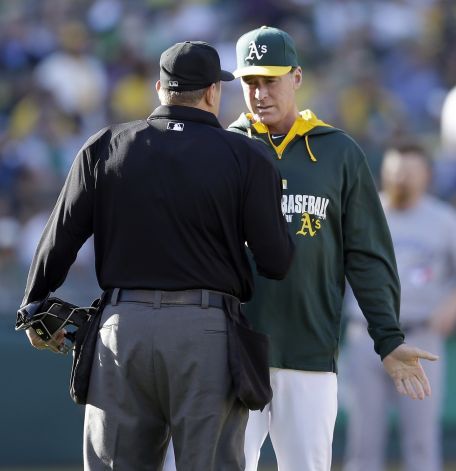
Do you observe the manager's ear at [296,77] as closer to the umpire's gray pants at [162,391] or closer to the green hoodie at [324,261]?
the green hoodie at [324,261]

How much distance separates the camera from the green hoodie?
172 inches

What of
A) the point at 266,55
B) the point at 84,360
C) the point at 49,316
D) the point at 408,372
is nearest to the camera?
the point at 84,360

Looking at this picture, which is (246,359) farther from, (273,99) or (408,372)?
(273,99)

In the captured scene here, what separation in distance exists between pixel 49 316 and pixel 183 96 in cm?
90

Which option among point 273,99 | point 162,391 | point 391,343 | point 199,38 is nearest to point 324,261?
point 391,343

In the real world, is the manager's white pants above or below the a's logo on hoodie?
below

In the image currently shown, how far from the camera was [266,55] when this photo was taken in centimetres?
443

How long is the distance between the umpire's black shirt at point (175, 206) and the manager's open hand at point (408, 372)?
71cm

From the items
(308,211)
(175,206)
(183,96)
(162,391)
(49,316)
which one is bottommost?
(162,391)

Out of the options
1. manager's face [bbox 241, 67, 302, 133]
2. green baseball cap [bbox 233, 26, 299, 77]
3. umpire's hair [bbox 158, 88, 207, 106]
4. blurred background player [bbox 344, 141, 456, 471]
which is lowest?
blurred background player [bbox 344, 141, 456, 471]

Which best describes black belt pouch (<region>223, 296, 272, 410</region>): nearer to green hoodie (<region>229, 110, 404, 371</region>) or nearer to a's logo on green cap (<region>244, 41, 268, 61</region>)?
green hoodie (<region>229, 110, 404, 371</region>)

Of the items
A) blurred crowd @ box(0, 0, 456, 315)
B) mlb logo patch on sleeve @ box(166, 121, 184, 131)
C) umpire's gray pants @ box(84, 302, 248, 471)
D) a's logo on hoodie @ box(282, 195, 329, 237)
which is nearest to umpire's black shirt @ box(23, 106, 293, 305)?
mlb logo patch on sleeve @ box(166, 121, 184, 131)

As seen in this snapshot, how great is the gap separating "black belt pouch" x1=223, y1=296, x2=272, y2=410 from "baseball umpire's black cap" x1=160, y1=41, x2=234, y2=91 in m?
0.74

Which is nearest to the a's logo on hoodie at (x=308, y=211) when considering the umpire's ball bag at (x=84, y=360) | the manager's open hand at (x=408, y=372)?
the manager's open hand at (x=408, y=372)
